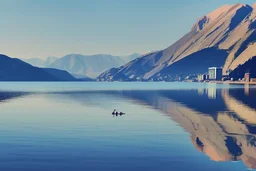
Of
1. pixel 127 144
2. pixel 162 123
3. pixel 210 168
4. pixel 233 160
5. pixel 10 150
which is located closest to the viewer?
pixel 210 168

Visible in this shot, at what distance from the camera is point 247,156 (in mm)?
43469

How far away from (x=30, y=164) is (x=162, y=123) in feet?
129

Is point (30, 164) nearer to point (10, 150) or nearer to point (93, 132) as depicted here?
point (10, 150)

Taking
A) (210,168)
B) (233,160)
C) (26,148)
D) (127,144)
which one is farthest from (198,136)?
(26,148)

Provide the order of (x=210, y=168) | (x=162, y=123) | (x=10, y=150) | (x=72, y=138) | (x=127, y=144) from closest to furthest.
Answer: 1. (x=210, y=168)
2. (x=10, y=150)
3. (x=127, y=144)
4. (x=72, y=138)
5. (x=162, y=123)

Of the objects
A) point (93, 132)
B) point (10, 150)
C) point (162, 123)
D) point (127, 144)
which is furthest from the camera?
point (162, 123)

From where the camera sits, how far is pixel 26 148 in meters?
47.2

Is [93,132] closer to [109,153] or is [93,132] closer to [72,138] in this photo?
[72,138]

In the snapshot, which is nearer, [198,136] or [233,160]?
[233,160]

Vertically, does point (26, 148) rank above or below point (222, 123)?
below

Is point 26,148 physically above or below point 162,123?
below

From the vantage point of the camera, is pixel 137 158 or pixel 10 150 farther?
pixel 10 150

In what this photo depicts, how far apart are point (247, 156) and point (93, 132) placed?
2611 cm

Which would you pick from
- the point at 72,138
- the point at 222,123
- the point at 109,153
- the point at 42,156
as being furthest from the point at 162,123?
the point at 42,156
